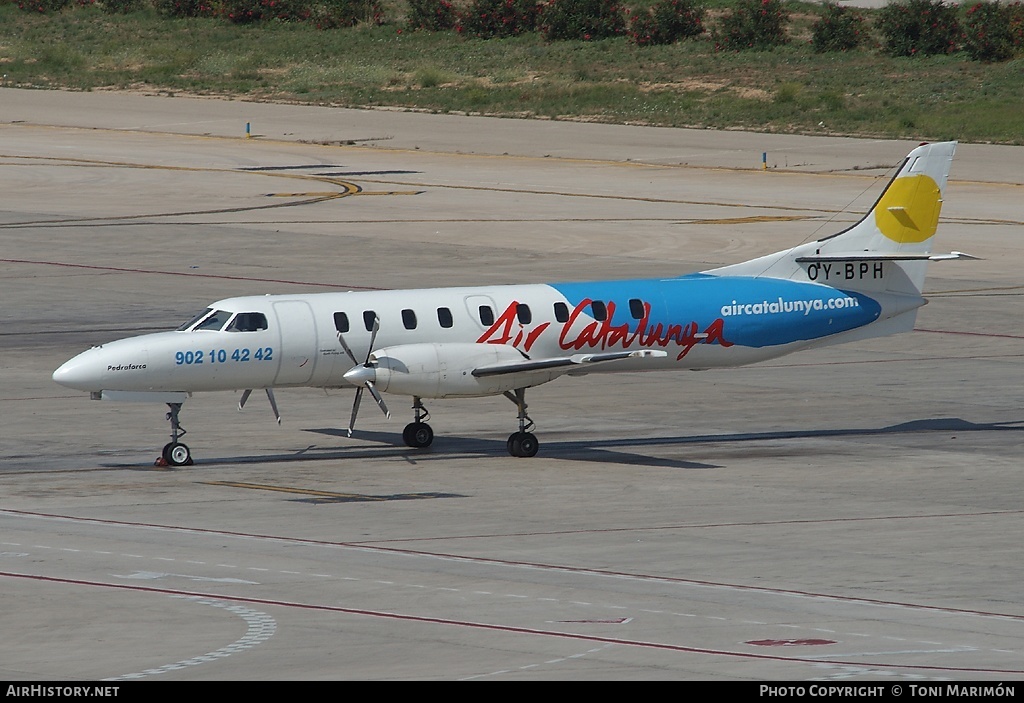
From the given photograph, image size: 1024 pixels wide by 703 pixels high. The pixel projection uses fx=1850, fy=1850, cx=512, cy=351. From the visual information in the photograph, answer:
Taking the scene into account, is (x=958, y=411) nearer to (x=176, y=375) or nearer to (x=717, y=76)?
(x=176, y=375)

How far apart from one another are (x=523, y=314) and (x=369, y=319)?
2730mm

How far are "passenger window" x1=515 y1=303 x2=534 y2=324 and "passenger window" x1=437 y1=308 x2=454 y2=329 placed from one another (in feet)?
3.93

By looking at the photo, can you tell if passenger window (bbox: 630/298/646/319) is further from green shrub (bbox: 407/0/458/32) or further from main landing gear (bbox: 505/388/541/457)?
green shrub (bbox: 407/0/458/32)

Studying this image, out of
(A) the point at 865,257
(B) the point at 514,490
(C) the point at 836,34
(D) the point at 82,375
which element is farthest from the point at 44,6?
(B) the point at 514,490

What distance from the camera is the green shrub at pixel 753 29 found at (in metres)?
106

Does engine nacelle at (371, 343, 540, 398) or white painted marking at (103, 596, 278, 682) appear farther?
engine nacelle at (371, 343, 540, 398)

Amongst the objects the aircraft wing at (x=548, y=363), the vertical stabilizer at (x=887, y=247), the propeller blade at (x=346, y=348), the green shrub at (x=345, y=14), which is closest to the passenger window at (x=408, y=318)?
the propeller blade at (x=346, y=348)

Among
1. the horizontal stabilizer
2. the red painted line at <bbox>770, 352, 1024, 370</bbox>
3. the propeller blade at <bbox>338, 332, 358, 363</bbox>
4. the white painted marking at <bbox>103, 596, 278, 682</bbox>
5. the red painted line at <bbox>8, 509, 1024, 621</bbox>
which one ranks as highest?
the horizontal stabilizer

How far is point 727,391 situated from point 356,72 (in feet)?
237

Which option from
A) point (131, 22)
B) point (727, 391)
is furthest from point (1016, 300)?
point (131, 22)

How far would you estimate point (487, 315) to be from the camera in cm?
3177

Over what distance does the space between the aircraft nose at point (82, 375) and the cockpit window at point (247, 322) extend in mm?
2297

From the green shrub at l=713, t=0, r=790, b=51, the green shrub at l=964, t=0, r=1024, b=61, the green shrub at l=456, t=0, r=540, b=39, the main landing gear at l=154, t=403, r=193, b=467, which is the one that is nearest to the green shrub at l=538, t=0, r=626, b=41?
the green shrub at l=456, t=0, r=540, b=39

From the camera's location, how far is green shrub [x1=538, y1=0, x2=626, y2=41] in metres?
112
